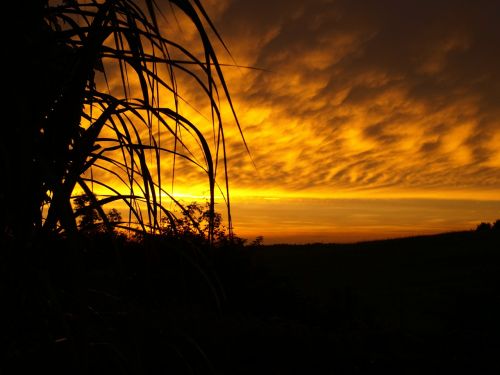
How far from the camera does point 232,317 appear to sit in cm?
726

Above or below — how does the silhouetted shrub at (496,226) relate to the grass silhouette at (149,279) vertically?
above

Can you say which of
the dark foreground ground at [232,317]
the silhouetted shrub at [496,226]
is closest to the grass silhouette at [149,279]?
the dark foreground ground at [232,317]

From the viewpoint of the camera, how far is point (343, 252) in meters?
22.6

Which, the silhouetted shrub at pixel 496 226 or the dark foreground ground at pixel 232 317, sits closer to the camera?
the dark foreground ground at pixel 232 317

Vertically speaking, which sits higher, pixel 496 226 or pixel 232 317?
pixel 496 226

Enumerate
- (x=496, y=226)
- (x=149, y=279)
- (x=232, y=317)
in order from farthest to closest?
(x=496, y=226) < (x=232, y=317) < (x=149, y=279)

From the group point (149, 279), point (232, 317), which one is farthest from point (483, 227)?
point (149, 279)

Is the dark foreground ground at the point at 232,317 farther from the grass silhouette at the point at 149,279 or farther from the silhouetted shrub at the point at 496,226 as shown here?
the silhouetted shrub at the point at 496,226

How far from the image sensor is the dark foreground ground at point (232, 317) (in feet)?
3.37

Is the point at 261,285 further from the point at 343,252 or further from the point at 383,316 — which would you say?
the point at 343,252

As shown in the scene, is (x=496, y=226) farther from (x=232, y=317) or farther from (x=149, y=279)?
(x=149, y=279)

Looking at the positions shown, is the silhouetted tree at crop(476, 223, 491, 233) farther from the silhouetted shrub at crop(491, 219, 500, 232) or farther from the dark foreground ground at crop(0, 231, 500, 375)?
the dark foreground ground at crop(0, 231, 500, 375)

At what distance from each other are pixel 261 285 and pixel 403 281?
25.4ft

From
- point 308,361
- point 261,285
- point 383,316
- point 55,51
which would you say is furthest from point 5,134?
point 383,316
